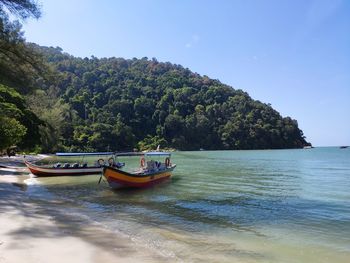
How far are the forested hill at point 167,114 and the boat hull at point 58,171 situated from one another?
76857mm

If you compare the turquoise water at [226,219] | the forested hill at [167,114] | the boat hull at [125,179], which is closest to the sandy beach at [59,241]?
the turquoise water at [226,219]

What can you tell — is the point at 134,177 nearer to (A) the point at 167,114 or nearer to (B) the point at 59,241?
(B) the point at 59,241

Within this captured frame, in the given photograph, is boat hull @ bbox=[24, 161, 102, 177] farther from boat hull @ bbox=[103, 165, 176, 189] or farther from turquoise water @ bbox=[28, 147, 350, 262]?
boat hull @ bbox=[103, 165, 176, 189]

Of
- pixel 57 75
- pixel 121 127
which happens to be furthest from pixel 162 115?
pixel 57 75

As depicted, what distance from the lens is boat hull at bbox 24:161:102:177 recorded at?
1188 inches

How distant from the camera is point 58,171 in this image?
30.8 meters

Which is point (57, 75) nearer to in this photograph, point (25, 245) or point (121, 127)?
point (25, 245)

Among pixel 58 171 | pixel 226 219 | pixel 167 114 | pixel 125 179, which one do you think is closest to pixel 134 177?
pixel 125 179

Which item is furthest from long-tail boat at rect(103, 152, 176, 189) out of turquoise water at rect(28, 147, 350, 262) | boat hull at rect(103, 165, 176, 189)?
turquoise water at rect(28, 147, 350, 262)

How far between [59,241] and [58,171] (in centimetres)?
2290

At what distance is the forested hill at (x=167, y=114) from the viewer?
119812mm

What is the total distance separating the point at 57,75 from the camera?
23.6 m

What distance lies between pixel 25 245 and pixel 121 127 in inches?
4185

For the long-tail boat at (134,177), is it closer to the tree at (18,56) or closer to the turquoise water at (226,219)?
the turquoise water at (226,219)
